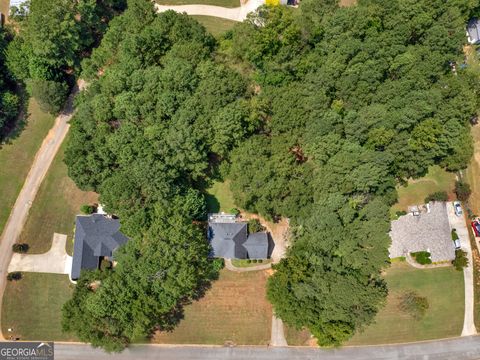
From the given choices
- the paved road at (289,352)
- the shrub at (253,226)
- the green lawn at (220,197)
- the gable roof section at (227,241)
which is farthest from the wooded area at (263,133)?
the paved road at (289,352)

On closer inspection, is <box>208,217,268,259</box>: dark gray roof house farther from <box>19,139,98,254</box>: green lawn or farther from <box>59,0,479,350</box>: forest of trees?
<box>19,139,98,254</box>: green lawn

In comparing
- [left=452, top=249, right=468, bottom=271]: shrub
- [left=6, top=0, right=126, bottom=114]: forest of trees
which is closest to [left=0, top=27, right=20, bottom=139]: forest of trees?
[left=6, top=0, right=126, bottom=114]: forest of trees

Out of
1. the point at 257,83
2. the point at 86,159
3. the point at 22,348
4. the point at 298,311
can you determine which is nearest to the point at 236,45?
the point at 257,83

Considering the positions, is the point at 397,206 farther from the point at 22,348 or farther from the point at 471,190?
the point at 22,348

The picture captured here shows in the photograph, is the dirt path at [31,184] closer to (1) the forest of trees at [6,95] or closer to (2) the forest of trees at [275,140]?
(1) the forest of trees at [6,95]

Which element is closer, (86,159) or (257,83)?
(86,159)
